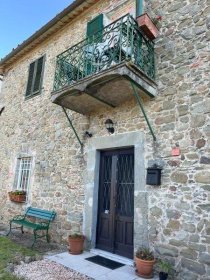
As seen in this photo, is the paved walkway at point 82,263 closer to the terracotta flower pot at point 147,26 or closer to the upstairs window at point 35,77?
the terracotta flower pot at point 147,26

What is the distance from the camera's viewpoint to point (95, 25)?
6953 millimetres

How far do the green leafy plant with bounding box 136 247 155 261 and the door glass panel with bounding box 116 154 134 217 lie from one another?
89cm

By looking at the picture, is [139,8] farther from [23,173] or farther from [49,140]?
[23,173]

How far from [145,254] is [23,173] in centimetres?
564

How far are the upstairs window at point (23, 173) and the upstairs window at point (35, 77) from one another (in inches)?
96.9

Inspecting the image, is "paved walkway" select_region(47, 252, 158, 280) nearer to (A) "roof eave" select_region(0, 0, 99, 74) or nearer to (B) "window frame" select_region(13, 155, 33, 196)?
(B) "window frame" select_region(13, 155, 33, 196)

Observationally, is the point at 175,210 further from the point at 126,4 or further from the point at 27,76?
the point at 27,76

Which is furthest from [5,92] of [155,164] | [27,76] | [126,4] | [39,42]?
[155,164]

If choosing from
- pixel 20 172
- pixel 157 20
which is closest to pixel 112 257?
pixel 20 172

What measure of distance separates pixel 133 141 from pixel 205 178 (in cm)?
174

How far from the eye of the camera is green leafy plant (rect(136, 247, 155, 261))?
4370 mm

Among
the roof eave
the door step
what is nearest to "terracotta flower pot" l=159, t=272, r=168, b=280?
the door step

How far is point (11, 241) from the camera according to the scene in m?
6.39

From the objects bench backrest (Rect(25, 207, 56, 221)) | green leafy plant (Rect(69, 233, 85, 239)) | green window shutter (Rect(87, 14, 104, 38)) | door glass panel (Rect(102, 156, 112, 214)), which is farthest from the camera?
green window shutter (Rect(87, 14, 104, 38))
